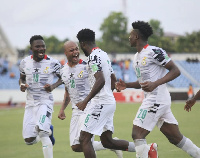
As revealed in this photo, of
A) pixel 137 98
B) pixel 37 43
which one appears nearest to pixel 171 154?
pixel 37 43

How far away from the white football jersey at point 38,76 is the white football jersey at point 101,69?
2604 mm

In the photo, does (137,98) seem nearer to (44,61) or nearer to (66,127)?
(66,127)

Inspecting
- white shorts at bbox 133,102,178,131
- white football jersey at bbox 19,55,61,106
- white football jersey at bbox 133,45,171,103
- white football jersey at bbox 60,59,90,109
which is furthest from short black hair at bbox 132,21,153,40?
white football jersey at bbox 19,55,61,106

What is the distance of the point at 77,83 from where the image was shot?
31.6 feet

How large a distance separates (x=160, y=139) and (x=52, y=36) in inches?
4703

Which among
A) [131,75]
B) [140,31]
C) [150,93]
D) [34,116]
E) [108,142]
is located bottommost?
[131,75]

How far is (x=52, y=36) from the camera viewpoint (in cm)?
13238

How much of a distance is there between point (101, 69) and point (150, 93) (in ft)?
3.24

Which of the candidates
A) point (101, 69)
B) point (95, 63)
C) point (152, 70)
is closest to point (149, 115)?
point (152, 70)

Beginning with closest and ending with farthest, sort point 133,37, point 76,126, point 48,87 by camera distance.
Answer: point 133,37, point 76,126, point 48,87

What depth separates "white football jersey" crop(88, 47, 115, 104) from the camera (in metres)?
8.12

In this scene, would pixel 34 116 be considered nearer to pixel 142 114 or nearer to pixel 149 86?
pixel 142 114

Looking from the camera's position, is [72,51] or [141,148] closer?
[141,148]

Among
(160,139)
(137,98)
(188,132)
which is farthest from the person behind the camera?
(137,98)
